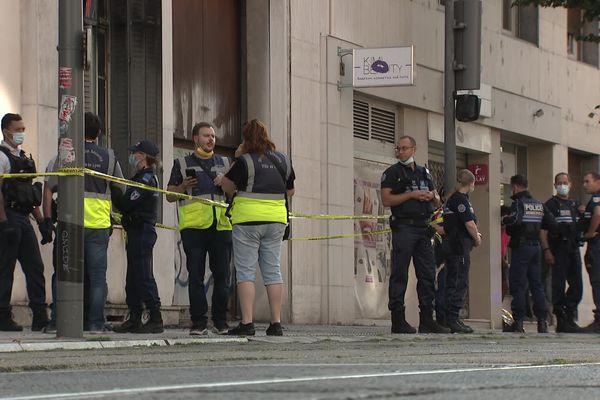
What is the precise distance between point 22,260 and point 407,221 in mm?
3968

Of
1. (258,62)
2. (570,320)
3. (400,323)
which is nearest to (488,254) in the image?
(570,320)

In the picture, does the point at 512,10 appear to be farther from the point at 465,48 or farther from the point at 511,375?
the point at 511,375

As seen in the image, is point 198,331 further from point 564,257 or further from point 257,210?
point 564,257

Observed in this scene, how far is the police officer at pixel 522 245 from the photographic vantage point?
67.5 ft

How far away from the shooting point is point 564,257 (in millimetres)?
22016

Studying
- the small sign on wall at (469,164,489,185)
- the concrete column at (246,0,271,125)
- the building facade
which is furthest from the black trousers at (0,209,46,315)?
the small sign on wall at (469,164,489,185)

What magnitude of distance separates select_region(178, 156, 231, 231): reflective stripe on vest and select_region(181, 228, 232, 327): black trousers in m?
0.06

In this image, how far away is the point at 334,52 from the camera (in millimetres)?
22906

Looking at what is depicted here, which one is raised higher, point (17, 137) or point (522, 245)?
point (17, 137)

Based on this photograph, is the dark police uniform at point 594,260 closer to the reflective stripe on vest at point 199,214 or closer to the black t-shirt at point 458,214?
the black t-shirt at point 458,214

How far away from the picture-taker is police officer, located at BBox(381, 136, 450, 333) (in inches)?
666

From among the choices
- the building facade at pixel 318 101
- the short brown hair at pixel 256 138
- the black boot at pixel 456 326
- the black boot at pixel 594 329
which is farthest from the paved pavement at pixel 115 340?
the black boot at pixel 594 329

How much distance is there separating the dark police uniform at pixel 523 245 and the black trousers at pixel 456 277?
1600 millimetres

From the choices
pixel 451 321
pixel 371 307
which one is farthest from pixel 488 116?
pixel 451 321
